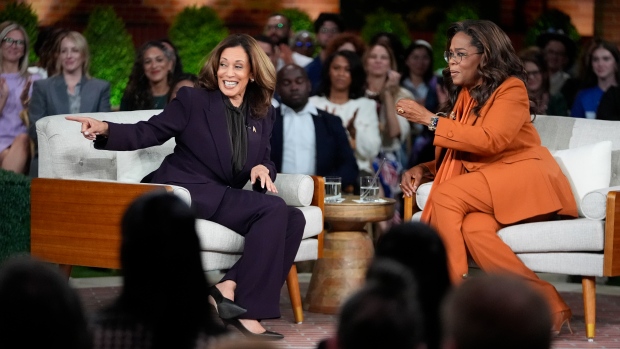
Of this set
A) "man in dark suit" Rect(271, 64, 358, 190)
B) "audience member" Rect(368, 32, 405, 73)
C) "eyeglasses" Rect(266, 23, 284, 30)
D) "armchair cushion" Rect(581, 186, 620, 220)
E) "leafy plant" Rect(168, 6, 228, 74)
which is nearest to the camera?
"armchair cushion" Rect(581, 186, 620, 220)

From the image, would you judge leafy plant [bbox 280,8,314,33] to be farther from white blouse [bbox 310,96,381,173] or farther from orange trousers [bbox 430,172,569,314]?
orange trousers [bbox 430,172,569,314]

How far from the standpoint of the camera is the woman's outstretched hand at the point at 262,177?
5.50 m

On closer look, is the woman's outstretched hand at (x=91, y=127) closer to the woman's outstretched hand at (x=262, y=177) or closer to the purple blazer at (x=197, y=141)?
the purple blazer at (x=197, y=141)

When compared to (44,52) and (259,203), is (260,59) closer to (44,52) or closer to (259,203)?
(259,203)

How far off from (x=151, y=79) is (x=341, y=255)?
2.15m

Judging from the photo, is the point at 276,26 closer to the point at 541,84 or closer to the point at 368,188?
the point at 541,84

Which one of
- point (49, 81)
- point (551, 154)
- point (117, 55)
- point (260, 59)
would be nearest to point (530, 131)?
point (551, 154)

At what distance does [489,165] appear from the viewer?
565 cm

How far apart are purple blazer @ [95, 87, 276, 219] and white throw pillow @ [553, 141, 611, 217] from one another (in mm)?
1600

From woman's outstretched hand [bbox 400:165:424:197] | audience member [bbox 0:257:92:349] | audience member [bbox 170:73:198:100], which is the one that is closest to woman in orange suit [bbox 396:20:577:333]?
woman's outstretched hand [bbox 400:165:424:197]

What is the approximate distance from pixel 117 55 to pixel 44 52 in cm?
220

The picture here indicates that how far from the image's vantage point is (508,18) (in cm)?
1405

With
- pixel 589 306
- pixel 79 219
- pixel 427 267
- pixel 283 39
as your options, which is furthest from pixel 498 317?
pixel 283 39

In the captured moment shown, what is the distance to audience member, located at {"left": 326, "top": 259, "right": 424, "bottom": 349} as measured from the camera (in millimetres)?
2111
